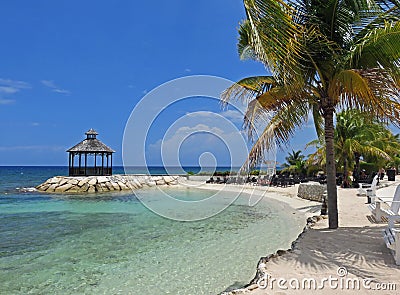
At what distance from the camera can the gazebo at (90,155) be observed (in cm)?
2627

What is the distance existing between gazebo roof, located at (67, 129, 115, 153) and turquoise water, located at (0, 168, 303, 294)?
45.5 ft

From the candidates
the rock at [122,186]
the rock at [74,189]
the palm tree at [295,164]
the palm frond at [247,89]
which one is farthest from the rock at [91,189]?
the palm frond at [247,89]

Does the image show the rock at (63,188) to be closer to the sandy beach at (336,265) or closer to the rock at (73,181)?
the rock at (73,181)

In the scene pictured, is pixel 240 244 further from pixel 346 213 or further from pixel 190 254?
pixel 346 213

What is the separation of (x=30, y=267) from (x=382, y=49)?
7986 millimetres

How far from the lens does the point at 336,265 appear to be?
4.31 meters

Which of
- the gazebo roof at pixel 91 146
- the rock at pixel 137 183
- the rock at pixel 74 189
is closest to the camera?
the rock at pixel 74 189

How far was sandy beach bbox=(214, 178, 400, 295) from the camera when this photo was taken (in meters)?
3.52

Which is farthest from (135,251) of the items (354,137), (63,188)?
(63,188)

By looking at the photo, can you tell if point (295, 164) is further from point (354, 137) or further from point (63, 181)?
point (63, 181)

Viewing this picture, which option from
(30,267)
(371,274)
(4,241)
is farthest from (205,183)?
(371,274)

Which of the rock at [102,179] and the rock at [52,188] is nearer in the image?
the rock at [52,188]

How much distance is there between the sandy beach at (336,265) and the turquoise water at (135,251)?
3.36ft

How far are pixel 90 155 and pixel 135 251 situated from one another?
2172 centimetres
